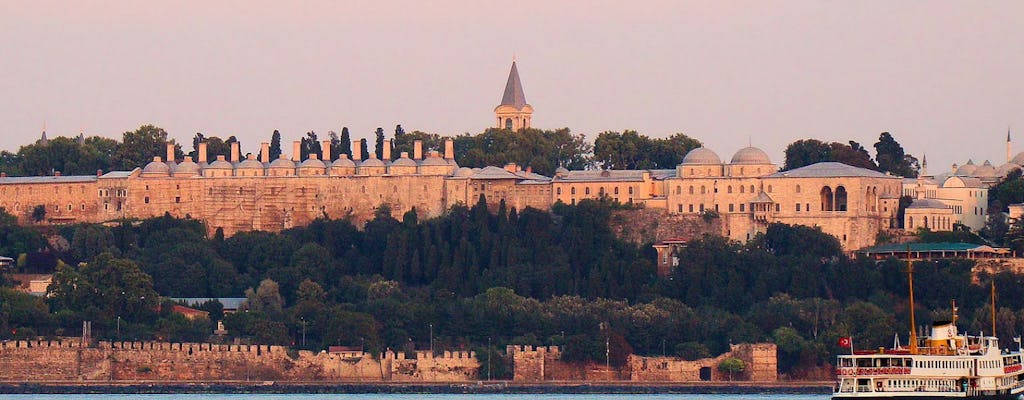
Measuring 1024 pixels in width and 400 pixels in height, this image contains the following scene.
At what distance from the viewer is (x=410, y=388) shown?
87625 millimetres

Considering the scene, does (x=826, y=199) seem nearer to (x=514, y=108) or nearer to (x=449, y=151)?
(x=449, y=151)

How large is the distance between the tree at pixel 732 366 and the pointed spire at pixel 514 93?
120ft

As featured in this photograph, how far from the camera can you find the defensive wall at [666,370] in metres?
88.3

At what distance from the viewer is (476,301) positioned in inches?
3708

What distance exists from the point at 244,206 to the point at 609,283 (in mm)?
17820

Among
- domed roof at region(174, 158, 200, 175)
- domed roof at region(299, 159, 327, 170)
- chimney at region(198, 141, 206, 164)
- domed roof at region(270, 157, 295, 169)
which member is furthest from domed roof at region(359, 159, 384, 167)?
chimney at region(198, 141, 206, 164)

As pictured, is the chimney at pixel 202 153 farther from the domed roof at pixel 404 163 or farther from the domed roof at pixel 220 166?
the domed roof at pixel 404 163

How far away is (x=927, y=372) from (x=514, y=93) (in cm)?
6409

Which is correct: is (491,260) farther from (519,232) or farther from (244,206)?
(244,206)

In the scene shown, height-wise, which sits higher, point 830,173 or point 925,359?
point 830,173

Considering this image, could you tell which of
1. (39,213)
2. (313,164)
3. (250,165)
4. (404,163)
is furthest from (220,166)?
(404,163)

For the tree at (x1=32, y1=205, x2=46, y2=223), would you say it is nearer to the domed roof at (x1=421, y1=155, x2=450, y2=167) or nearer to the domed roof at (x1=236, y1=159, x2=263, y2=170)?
the domed roof at (x1=236, y1=159, x2=263, y2=170)

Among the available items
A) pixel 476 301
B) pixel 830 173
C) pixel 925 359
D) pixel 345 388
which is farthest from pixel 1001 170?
pixel 925 359

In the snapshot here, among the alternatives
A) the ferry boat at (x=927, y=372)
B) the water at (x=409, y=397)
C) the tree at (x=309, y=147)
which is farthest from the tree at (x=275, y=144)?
the ferry boat at (x=927, y=372)
